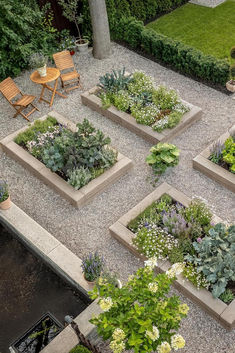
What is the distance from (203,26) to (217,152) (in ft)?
23.2

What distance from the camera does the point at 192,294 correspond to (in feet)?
24.1

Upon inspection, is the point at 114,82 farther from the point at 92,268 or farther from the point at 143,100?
the point at 92,268

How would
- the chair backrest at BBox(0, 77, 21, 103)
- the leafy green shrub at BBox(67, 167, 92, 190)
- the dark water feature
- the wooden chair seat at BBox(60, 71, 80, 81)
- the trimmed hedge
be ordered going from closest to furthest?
the dark water feature < the leafy green shrub at BBox(67, 167, 92, 190) < the chair backrest at BBox(0, 77, 21, 103) < the trimmed hedge < the wooden chair seat at BBox(60, 71, 80, 81)

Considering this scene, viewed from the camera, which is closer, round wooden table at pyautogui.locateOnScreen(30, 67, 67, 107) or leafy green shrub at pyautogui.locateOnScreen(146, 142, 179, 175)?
leafy green shrub at pyautogui.locateOnScreen(146, 142, 179, 175)

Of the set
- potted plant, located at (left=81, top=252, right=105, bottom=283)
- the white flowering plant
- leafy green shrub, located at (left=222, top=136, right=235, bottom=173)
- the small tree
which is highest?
the small tree

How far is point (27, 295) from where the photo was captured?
26.0 ft

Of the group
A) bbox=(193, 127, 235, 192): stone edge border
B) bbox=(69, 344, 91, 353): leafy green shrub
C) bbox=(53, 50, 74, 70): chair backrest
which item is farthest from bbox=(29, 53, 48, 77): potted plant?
bbox=(69, 344, 91, 353): leafy green shrub

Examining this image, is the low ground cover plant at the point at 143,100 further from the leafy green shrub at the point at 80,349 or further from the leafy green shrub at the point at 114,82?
the leafy green shrub at the point at 80,349

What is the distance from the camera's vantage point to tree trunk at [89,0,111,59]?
12375 mm

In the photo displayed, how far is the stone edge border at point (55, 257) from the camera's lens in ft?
21.9

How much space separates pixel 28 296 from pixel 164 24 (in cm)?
1119

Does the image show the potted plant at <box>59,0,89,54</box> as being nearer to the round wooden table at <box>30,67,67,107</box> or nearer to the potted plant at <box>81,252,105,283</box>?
the round wooden table at <box>30,67,67,107</box>

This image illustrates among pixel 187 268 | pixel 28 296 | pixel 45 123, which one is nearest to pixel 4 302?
pixel 28 296

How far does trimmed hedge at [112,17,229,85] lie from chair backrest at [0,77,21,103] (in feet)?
14.2
